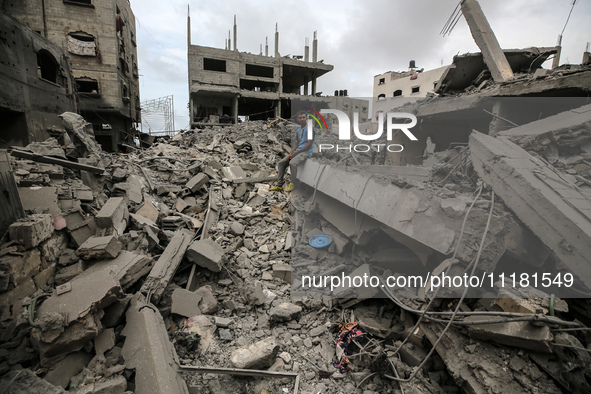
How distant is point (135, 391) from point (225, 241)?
2997 mm

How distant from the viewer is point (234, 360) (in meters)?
2.70

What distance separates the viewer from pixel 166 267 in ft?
11.6

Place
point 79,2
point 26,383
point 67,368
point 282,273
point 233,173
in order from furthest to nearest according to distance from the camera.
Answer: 1. point 79,2
2. point 233,173
3. point 282,273
4. point 67,368
5. point 26,383

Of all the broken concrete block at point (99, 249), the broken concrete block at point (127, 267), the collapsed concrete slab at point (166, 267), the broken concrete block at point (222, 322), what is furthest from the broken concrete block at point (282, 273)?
the broken concrete block at point (99, 249)

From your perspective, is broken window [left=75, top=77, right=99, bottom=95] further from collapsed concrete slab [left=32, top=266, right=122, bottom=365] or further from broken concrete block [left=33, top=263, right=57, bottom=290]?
collapsed concrete slab [left=32, top=266, right=122, bottom=365]

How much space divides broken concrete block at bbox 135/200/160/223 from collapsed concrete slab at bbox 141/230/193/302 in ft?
3.19

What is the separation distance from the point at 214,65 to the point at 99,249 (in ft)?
70.0

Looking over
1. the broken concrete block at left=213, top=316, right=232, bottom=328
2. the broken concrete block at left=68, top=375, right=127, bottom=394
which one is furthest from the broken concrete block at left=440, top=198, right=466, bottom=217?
the broken concrete block at left=68, top=375, right=127, bottom=394

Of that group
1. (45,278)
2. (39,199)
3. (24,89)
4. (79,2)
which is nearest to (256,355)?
(45,278)

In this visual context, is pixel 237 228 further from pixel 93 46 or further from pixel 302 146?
pixel 93 46

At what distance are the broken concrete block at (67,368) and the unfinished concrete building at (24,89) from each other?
35.8 ft

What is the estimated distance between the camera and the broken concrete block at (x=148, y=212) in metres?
4.93

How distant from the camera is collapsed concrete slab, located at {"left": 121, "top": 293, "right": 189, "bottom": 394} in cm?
220

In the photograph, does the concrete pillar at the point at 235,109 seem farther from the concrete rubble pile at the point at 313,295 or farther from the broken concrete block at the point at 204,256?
the broken concrete block at the point at 204,256
